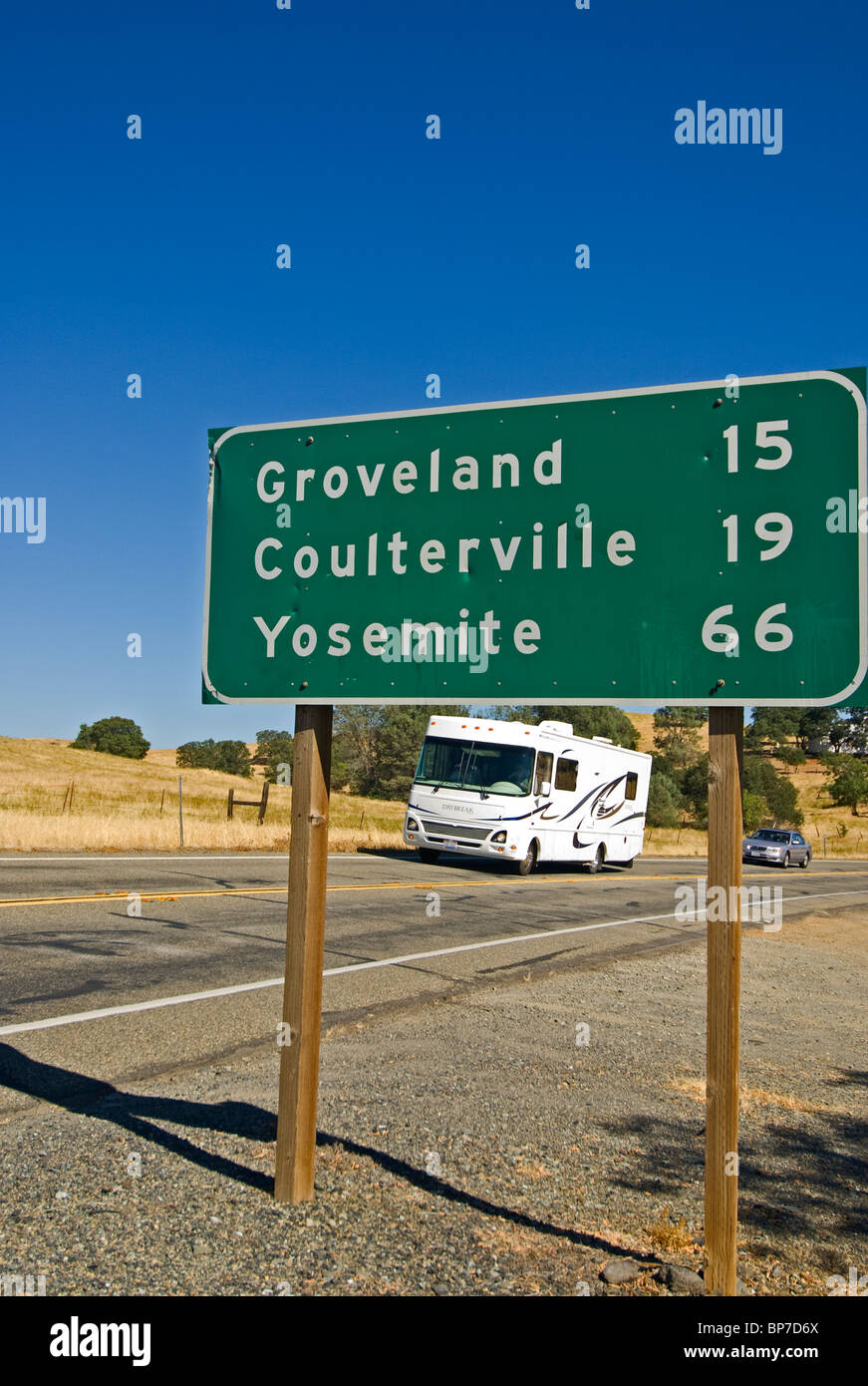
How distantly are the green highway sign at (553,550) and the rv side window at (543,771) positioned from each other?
1890 centimetres

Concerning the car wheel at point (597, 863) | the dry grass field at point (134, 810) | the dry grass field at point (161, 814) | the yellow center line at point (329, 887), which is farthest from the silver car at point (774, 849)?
the yellow center line at point (329, 887)

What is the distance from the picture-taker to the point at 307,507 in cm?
445

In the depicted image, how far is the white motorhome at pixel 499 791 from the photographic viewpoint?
74.7ft

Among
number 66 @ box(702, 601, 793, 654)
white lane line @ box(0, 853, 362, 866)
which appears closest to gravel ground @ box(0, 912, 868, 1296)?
number 66 @ box(702, 601, 793, 654)

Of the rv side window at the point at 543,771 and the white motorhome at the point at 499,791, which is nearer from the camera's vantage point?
the white motorhome at the point at 499,791

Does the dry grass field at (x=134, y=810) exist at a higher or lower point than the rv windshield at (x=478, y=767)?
lower

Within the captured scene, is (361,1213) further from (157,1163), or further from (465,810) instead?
(465,810)

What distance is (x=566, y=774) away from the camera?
24.6 metres

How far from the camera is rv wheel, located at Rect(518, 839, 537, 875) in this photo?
2336 centimetres

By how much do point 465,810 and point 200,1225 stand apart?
19.2 meters

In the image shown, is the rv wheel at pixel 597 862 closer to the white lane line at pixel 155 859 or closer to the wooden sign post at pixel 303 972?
the white lane line at pixel 155 859

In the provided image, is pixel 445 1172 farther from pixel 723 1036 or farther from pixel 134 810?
pixel 134 810
